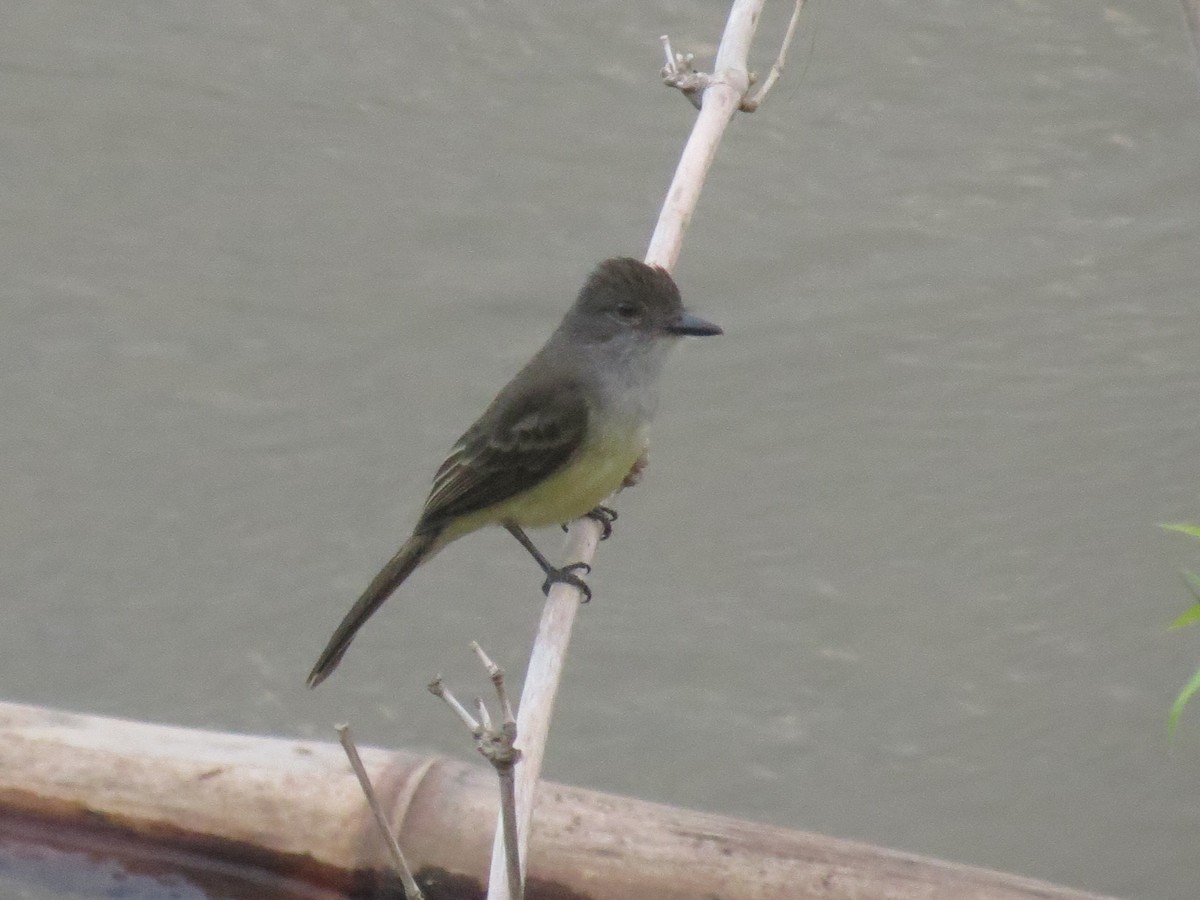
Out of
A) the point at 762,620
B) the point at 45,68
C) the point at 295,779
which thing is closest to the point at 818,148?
the point at 762,620

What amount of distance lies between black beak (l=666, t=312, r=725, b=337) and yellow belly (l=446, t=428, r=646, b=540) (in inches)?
11.6

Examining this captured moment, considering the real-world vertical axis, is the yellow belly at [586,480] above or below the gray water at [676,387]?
above

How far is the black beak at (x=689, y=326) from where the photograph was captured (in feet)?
17.3

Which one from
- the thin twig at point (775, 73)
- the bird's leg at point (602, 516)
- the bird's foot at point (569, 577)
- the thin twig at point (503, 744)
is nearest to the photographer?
the thin twig at point (503, 744)

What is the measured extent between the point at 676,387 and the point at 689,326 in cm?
345

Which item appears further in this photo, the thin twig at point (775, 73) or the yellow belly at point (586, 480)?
the yellow belly at point (586, 480)

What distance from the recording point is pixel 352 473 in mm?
8234

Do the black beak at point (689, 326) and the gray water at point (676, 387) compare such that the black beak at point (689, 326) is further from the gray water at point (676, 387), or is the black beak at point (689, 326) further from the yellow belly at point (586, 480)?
the gray water at point (676, 387)

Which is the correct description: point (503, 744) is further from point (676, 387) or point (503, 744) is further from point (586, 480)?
point (676, 387)

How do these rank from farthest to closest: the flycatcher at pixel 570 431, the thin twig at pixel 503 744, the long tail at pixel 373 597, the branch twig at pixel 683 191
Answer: the flycatcher at pixel 570 431, the long tail at pixel 373 597, the branch twig at pixel 683 191, the thin twig at pixel 503 744

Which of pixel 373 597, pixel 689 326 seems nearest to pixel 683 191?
pixel 689 326

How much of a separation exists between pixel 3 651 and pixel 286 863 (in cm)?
322

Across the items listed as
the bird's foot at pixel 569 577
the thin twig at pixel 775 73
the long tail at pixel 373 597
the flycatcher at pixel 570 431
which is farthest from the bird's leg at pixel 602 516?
the thin twig at pixel 775 73

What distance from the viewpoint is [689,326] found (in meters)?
5.29
